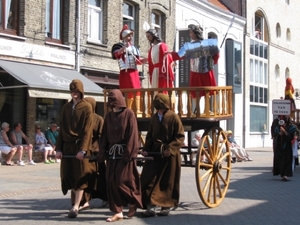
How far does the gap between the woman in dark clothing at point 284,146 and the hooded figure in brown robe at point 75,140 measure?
24.8 feet

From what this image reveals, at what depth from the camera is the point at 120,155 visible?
8.30 m

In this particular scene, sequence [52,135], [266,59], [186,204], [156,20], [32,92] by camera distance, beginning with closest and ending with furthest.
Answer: [186,204] < [32,92] < [52,135] < [156,20] < [266,59]

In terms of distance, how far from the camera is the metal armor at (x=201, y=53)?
1000 centimetres

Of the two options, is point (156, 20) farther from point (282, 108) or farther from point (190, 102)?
point (190, 102)

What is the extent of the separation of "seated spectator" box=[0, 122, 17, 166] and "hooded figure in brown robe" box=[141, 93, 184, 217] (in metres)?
9.60

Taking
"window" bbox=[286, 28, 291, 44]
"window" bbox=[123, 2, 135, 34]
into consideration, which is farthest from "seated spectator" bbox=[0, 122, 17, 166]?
"window" bbox=[286, 28, 291, 44]

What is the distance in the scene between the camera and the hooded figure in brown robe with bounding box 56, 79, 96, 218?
856cm

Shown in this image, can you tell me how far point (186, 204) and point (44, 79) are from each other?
914 cm

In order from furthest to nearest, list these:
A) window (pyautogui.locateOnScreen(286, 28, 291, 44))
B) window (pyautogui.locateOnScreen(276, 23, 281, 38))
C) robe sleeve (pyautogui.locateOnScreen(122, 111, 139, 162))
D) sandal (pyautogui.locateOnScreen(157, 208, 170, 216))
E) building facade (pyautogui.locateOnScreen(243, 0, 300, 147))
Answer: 1. window (pyautogui.locateOnScreen(286, 28, 291, 44))
2. window (pyautogui.locateOnScreen(276, 23, 281, 38))
3. building facade (pyautogui.locateOnScreen(243, 0, 300, 147))
4. sandal (pyautogui.locateOnScreen(157, 208, 170, 216))
5. robe sleeve (pyautogui.locateOnScreen(122, 111, 139, 162))

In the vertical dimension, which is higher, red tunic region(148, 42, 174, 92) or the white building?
the white building

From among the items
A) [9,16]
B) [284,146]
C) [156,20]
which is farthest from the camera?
[156,20]

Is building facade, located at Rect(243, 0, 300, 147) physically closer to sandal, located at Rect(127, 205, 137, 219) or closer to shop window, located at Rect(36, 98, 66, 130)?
shop window, located at Rect(36, 98, 66, 130)

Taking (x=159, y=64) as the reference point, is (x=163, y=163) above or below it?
below

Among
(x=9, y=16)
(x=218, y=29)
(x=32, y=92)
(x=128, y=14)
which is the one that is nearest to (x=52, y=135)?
(x=32, y=92)
